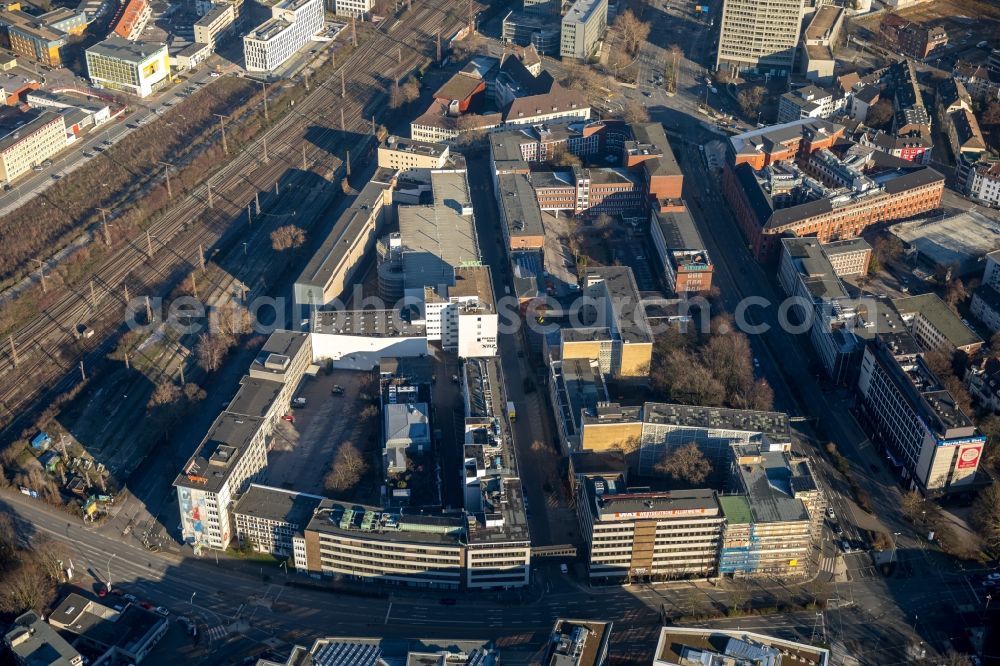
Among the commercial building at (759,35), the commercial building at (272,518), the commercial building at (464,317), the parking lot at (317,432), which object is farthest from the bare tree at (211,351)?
the commercial building at (759,35)

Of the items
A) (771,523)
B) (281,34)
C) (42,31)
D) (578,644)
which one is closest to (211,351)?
(578,644)

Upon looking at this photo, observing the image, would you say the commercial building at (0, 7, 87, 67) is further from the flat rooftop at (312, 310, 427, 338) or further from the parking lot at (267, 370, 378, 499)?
the parking lot at (267, 370, 378, 499)

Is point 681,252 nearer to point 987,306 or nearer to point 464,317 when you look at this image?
point 464,317

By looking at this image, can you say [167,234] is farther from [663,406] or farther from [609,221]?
[663,406]

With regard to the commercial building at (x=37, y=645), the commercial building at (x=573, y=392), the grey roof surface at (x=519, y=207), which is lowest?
the commercial building at (x=37, y=645)

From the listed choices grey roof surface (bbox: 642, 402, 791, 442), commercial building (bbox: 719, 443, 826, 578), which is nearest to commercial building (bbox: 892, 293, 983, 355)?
grey roof surface (bbox: 642, 402, 791, 442)

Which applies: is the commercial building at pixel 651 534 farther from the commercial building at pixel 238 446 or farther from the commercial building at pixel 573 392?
the commercial building at pixel 238 446
